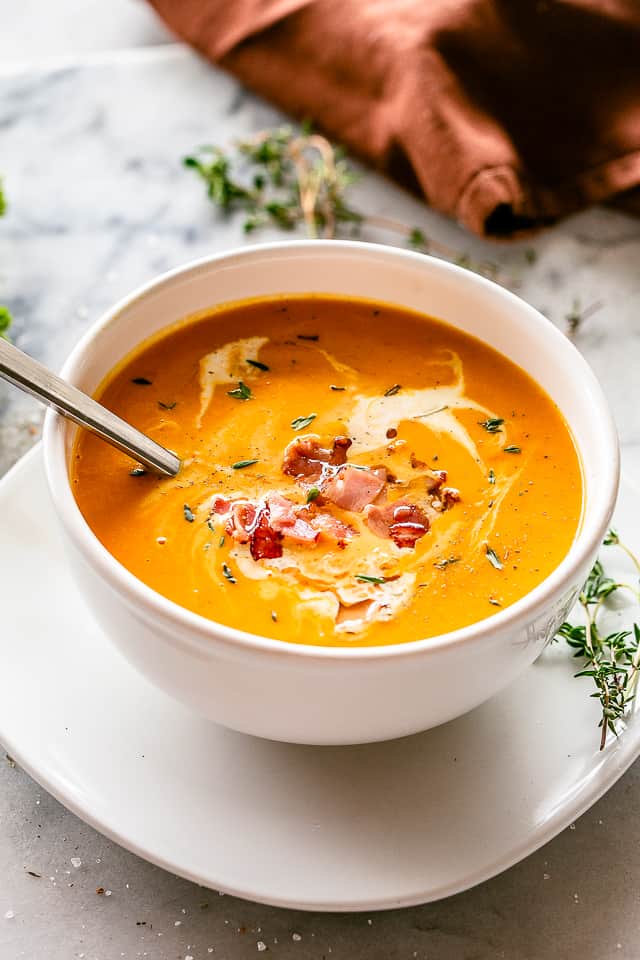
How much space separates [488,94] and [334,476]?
1.53 meters

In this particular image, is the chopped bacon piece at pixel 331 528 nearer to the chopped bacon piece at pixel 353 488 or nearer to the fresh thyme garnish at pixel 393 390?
the chopped bacon piece at pixel 353 488

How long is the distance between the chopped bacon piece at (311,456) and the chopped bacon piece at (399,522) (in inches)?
4.4

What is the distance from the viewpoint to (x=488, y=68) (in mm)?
2924

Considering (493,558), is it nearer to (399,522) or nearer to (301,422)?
(399,522)

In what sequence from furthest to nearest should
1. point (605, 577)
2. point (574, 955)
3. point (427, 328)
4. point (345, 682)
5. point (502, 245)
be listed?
point (502, 245)
point (427, 328)
point (605, 577)
point (574, 955)
point (345, 682)

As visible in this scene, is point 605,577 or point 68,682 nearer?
point 68,682

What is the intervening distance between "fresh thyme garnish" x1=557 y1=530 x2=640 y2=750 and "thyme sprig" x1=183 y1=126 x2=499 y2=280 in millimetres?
1106

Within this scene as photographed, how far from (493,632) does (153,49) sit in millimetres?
2519

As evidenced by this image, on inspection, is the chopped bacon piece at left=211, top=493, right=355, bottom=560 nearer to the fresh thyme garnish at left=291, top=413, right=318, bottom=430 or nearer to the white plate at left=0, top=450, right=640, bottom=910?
the fresh thyme garnish at left=291, top=413, right=318, bottom=430

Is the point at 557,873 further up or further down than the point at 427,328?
further down

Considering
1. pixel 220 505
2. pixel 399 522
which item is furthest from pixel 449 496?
pixel 220 505

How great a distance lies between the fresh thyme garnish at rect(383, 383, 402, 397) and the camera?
76.4 inches

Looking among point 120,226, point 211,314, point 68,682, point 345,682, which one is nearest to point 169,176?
point 120,226

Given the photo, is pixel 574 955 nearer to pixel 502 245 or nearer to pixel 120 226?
pixel 502 245
